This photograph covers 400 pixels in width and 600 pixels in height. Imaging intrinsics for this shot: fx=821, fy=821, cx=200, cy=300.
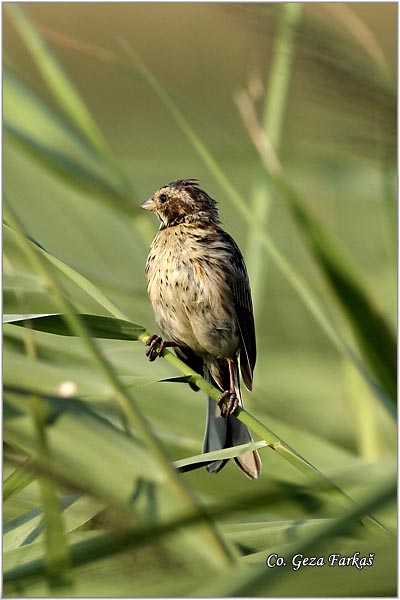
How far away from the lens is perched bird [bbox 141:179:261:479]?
2.69 meters

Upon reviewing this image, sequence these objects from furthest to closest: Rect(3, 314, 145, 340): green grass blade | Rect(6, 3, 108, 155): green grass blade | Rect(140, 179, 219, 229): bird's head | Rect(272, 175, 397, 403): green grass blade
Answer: Rect(140, 179, 219, 229): bird's head → Rect(6, 3, 108, 155): green grass blade → Rect(272, 175, 397, 403): green grass blade → Rect(3, 314, 145, 340): green grass blade

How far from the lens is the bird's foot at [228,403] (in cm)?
255

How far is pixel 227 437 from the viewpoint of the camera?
2613mm

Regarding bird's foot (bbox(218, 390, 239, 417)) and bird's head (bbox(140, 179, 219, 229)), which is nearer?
bird's foot (bbox(218, 390, 239, 417))

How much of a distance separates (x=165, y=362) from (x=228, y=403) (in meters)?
0.24

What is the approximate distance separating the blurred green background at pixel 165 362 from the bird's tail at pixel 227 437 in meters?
0.04

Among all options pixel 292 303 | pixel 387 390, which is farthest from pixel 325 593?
pixel 292 303

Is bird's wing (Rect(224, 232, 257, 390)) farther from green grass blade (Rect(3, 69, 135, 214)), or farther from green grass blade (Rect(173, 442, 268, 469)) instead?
green grass blade (Rect(173, 442, 268, 469))

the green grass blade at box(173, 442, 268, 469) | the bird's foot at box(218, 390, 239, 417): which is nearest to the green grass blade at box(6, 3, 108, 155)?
the bird's foot at box(218, 390, 239, 417)

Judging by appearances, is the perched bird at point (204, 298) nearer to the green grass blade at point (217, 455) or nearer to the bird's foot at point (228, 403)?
the bird's foot at point (228, 403)

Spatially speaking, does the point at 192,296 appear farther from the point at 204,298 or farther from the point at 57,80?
the point at 57,80

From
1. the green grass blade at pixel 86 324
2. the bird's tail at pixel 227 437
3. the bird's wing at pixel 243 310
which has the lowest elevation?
the bird's tail at pixel 227 437

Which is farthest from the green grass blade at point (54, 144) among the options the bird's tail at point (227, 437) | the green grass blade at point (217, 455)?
the green grass blade at point (217, 455)

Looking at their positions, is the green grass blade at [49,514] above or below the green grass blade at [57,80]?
below
